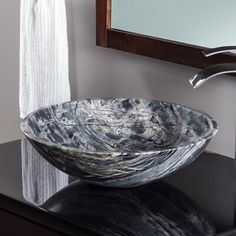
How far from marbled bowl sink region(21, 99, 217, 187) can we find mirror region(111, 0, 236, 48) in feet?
0.56

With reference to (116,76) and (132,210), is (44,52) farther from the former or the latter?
(132,210)

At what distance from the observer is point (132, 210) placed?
3.70 feet

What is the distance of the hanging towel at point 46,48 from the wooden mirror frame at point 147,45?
8 centimetres

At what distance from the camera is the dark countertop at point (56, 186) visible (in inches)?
43.8

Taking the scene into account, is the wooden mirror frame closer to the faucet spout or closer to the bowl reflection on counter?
the faucet spout

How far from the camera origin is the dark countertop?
111 centimetres

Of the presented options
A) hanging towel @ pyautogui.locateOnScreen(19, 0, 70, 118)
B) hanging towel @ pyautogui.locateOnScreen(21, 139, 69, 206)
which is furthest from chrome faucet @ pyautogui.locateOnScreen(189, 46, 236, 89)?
hanging towel @ pyautogui.locateOnScreen(19, 0, 70, 118)

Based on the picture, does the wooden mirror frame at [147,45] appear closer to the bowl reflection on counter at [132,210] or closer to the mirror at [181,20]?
the mirror at [181,20]

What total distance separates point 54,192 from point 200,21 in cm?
46

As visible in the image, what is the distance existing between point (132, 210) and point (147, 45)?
458 mm

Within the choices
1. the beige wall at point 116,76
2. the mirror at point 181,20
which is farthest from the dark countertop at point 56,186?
the mirror at point 181,20

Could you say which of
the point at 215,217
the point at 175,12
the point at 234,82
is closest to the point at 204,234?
the point at 215,217

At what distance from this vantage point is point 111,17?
153 cm

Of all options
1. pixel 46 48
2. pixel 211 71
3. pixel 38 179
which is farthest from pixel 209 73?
pixel 46 48
